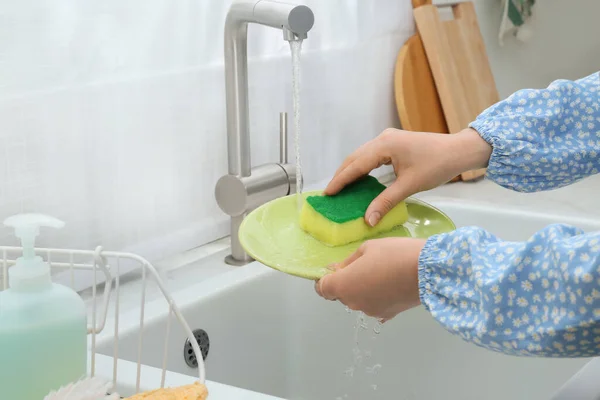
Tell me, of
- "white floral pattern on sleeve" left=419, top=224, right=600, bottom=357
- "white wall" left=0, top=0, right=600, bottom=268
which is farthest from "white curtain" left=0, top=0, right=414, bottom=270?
"white floral pattern on sleeve" left=419, top=224, right=600, bottom=357

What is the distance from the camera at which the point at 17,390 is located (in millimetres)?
549

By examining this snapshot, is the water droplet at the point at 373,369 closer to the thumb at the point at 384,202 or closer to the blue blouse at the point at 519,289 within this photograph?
the thumb at the point at 384,202

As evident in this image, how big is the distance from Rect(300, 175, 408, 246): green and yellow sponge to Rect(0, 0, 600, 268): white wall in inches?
11.3

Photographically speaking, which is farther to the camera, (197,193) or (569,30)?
(569,30)

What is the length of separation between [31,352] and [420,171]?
50 cm

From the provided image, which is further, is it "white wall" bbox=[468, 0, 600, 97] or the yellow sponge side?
"white wall" bbox=[468, 0, 600, 97]

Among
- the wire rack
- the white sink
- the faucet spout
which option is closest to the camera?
the wire rack

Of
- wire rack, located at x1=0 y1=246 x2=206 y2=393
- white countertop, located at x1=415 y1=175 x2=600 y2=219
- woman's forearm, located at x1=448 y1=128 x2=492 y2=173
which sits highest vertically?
woman's forearm, located at x1=448 y1=128 x2=492 y2=173

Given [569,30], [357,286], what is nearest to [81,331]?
[357,286]

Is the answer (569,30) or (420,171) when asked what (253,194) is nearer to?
(420,171)

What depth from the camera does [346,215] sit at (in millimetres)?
899

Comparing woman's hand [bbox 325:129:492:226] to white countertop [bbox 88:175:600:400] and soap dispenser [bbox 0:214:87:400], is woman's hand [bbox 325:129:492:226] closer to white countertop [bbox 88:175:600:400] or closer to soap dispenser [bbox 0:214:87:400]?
white countertop [bbox 88:175:600:400]

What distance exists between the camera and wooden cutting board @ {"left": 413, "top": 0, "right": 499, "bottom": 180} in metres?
1.70

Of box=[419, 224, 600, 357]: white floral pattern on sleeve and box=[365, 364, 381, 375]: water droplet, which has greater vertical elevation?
box=[419, 224, 600, 357]: white floral pattern on sleeve
